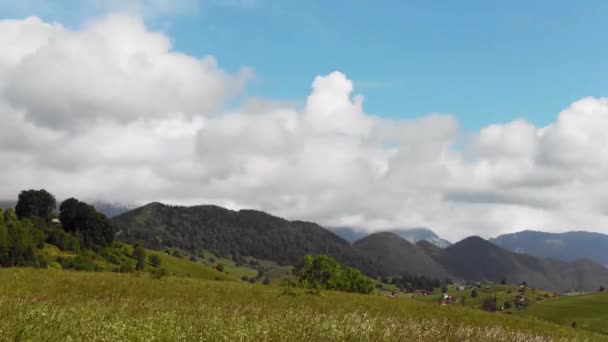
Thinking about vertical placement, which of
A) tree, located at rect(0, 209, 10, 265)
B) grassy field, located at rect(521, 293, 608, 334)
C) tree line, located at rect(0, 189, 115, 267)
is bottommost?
grassy field, located at rect(521, 293, 608, 334)

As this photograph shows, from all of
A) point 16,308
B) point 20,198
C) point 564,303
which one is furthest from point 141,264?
point 16,308

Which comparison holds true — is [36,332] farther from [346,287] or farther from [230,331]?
[346,287]

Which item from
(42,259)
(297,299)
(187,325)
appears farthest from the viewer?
(42,259)

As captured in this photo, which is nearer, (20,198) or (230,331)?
(230,331)

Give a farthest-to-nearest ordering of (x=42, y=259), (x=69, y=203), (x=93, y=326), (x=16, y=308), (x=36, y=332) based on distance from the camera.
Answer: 1. (x=69, y=203)
2. (x=42, y=259)
3. (x=16, y=308)
4. (x=93, y=326)
5. (x=36, y=332)

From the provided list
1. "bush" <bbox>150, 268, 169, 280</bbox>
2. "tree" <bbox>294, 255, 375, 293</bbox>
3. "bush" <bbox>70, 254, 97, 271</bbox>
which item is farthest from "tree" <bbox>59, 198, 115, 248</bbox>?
"bush" <bbox>150, 268, 169, 280</bbox>

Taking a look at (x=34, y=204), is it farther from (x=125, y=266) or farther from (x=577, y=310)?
(x=577, y=310)

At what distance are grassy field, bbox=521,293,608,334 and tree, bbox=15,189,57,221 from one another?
16292 cm

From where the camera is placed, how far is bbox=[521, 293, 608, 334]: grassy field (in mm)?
114438

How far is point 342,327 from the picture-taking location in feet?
43.9

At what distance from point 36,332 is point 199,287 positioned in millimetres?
23402

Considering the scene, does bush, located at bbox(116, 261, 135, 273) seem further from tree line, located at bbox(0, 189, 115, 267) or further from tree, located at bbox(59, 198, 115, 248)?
tree, located at bbox(59, 198, 115, 248)

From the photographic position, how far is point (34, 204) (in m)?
193

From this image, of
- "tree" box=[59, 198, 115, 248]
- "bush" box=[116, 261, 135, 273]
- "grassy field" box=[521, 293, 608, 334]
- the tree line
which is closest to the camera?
"grassy field" box=[521, 293, 608, 334]
